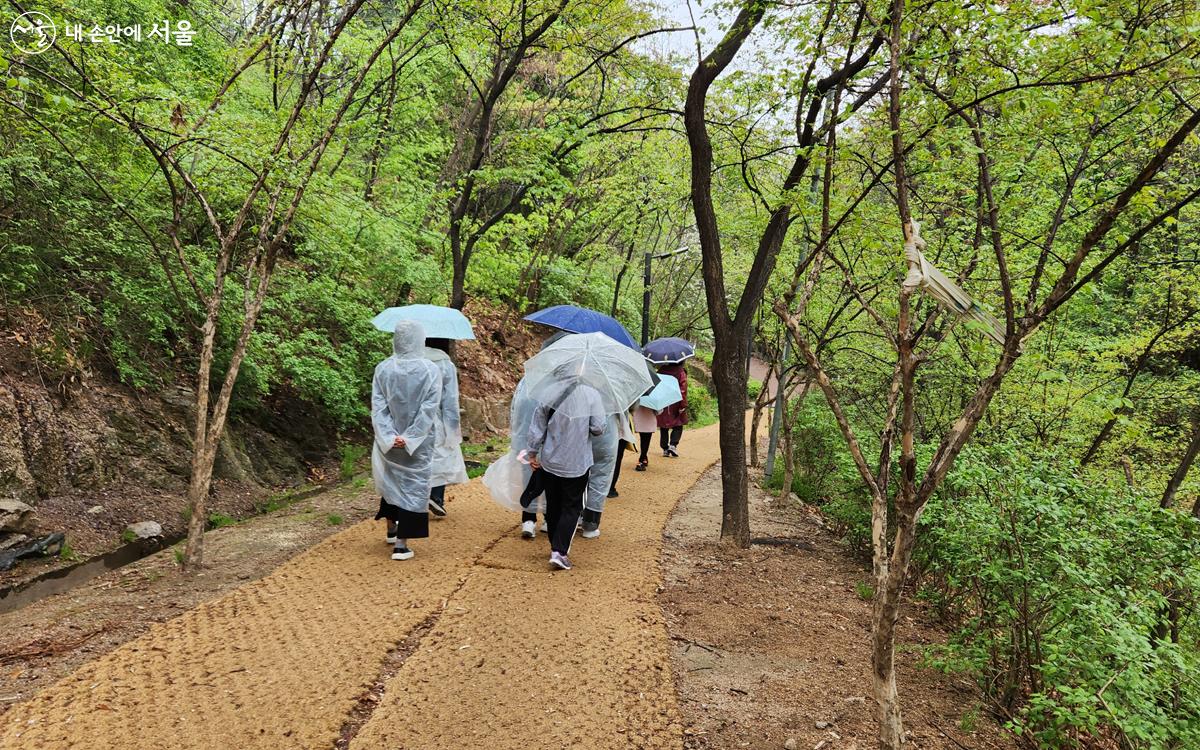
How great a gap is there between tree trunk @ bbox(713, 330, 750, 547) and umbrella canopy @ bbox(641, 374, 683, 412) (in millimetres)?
2722

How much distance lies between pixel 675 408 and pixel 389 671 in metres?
7.97

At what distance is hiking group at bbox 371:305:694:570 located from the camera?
17.3ft

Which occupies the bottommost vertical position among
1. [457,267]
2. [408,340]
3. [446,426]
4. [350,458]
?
[350,458]

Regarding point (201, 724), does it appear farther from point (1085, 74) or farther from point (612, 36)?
point (612, 36)

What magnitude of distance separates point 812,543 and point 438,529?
13.3 feet

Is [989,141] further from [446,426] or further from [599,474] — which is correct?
[446,426]

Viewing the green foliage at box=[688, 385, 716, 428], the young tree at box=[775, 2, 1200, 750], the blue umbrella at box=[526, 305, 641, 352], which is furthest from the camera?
the green foliage at box=[688, 385, 716, 428]

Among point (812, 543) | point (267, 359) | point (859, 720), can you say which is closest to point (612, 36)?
point (267, 359)

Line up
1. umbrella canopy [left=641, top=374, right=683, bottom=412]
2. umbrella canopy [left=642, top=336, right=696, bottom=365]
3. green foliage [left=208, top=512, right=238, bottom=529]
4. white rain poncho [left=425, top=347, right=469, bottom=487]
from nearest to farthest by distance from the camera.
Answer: white rain poncho [left=425, top=347, right=469, bottom=487]
green foliage [left=208, top=512, right=238, bottom=529]
umbrella canopy [left=641, top=374, right=683, bottom=412]
umbrella canopy [left=642, top=336, right=696, bottom=365]

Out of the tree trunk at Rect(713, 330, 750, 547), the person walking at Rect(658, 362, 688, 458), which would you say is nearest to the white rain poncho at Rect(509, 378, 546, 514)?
the tree trunk at Rect(713, 330, 750, 547)

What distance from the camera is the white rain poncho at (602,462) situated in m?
6.07

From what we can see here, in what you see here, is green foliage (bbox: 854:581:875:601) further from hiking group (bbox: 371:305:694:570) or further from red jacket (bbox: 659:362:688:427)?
red jacket (bbox: 659:362:688:427)

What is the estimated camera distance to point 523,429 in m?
6.12

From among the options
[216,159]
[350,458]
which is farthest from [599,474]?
[216,159]
